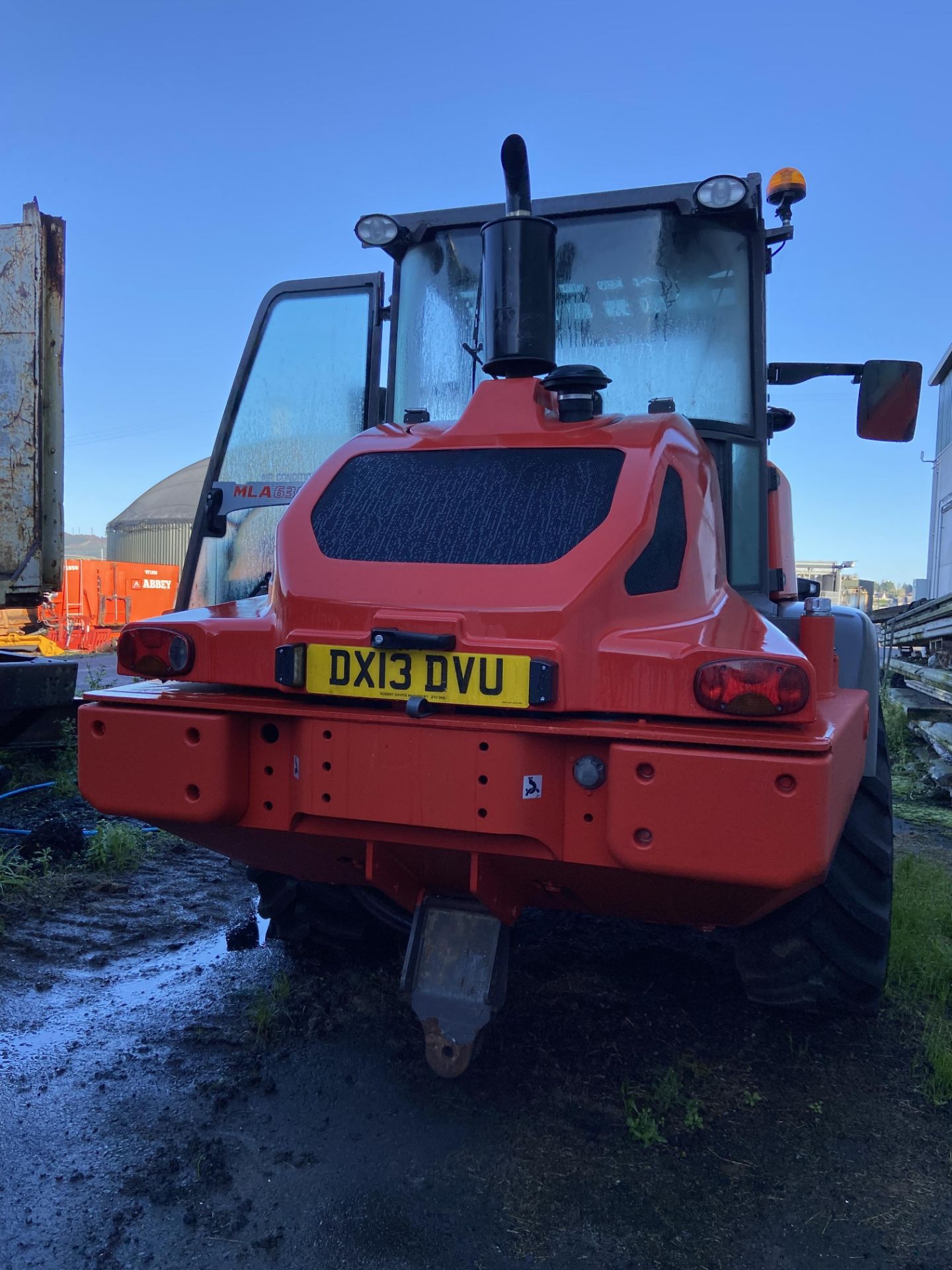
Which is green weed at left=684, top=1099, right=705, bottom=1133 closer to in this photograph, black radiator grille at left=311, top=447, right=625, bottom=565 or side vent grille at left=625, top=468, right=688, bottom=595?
side vent grille at left=625, top=468, right=688, bottom=595

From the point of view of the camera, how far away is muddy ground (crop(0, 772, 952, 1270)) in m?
2.13

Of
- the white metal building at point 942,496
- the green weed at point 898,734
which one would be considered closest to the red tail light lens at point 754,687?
the green weed at point 898,734

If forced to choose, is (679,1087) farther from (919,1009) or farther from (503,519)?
(503,519)

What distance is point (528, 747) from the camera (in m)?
2.20

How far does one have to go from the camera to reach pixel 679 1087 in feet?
8.94

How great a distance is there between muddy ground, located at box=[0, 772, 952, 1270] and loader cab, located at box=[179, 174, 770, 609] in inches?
55.9

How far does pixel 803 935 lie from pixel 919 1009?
33.5 inches

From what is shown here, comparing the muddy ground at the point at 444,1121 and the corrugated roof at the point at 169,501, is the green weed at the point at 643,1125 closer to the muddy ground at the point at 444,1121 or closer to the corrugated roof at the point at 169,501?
the muddy ground at the point at 444,1121

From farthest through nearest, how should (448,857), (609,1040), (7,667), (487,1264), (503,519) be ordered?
1. (7,667)
2. (609,1040)
3. (503,519)
4. (448,857)
5. (487,1264)

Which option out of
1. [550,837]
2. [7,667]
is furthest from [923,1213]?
[7,667]

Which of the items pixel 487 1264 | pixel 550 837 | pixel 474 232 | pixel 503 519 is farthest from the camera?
pixel 474 232

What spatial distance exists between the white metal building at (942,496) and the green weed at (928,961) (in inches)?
796

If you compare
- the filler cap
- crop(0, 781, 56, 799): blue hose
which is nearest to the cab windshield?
the filler cap

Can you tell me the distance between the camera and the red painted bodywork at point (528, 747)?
81.2 inches
